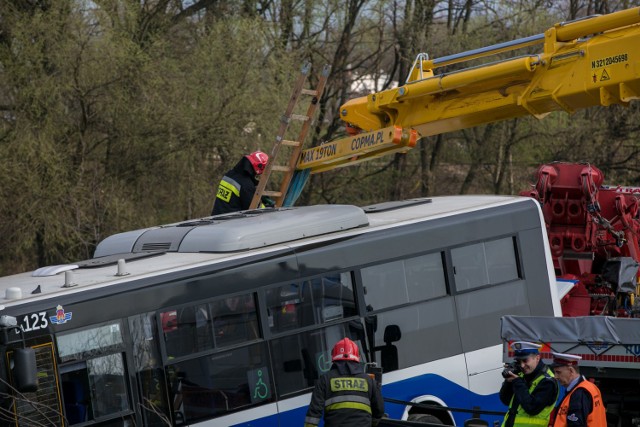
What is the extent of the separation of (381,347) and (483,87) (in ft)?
10.7

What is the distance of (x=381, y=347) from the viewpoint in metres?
10.2

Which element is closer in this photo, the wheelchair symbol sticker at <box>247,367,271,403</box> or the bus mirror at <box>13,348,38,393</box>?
the bus mirror at <box>13,348,38,393</box>

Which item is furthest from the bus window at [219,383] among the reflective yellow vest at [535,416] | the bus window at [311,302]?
the reflective yellow vest at [535,416]

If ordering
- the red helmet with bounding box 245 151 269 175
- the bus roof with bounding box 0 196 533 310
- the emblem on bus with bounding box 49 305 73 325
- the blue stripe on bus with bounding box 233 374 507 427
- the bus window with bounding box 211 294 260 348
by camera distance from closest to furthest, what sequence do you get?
the emblem on bus with bounding box 49 305 73 325 < the bus roof with bounding box 0 196 533 310 < the bus window with bounding box 211 294 260 348 < the blue stripe on bus with bounding box 233 374 507 427 < the red helmet with bounding box 245 151 269 175

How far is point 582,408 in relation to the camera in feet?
24.9

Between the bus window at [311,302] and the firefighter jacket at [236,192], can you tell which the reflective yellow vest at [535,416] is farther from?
the firefighter jacket at [236,192]

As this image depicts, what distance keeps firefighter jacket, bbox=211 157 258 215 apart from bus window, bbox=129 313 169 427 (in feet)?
14.4

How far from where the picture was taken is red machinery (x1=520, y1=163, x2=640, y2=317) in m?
12.0

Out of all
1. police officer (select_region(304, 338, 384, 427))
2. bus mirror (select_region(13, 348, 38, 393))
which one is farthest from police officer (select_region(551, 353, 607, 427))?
bus mirror (select_region(13, 348, 38, 393))

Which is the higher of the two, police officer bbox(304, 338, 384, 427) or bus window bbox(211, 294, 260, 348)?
bus window bbox(211, 294, 260, 348)

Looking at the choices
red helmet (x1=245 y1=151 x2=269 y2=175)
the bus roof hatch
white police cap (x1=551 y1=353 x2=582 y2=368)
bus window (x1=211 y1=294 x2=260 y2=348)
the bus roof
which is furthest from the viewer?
red helmet (x1=245 y1=151 x2=269 y2=175)

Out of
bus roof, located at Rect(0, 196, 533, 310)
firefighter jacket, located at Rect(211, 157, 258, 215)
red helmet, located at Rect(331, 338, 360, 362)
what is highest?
firefighter jacket, located at Rect(211, 157, 258, 215)

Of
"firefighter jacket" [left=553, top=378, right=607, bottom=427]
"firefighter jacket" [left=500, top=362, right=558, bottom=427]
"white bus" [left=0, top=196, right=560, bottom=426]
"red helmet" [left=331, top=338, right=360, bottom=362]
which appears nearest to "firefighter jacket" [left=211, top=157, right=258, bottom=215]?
"white bus" [left=0, top=196, right=560, bottom=426]

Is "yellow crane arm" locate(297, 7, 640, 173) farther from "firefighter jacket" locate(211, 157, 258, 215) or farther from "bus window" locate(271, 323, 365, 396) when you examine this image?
"bus window" locate(271, 323, 365, 396)
